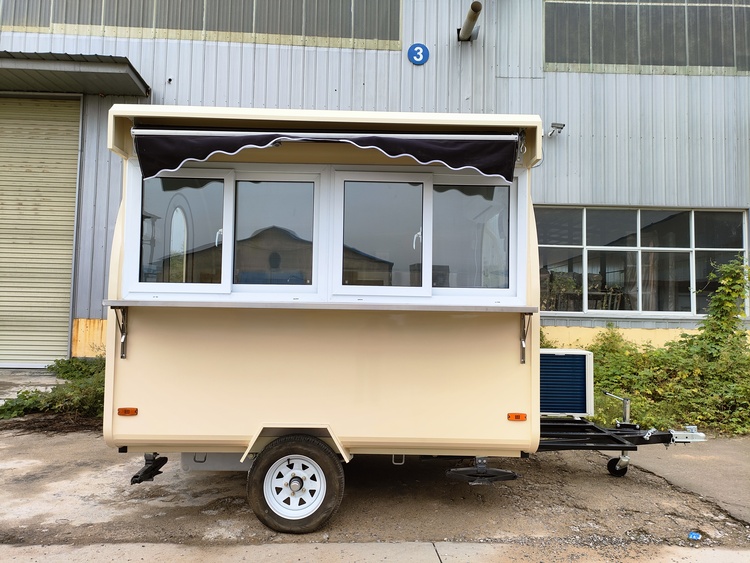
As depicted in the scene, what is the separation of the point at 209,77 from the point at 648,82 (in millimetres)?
8517

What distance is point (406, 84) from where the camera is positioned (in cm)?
997

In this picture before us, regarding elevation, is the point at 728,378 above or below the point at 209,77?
below

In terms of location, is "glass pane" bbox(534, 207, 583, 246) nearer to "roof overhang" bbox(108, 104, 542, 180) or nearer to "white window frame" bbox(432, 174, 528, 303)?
"white window frame" bbox(432, 174, 528, 303)

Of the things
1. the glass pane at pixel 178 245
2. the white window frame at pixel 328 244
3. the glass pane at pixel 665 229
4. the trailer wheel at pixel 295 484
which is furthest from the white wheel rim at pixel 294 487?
the glass pane at pixel 665 229

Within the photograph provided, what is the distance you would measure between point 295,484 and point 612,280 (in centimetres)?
863

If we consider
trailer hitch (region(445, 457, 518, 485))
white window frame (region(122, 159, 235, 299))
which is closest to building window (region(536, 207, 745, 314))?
trailer hitch (region(445, 457, 518, 485))

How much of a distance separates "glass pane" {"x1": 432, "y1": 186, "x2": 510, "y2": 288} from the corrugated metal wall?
6.71 m

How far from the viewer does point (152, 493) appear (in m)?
4.44

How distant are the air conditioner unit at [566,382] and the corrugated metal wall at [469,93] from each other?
19.4 ft

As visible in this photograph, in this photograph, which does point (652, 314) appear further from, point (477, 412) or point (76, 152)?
point (76, 152)

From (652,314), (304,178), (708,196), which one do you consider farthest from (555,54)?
(304,178)

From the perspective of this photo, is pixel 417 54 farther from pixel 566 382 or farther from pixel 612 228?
pixel 566 382

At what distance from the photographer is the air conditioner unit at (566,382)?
486 centimetres

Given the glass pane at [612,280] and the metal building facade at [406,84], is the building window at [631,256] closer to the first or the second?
the glass pane at [612,280]
